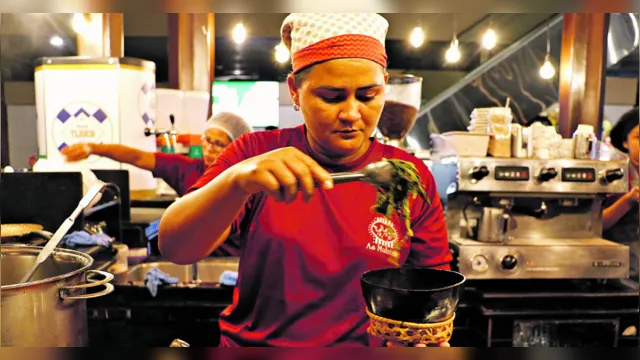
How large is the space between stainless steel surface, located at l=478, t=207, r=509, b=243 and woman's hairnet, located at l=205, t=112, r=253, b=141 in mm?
1636

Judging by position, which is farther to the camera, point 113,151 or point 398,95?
point 113,151

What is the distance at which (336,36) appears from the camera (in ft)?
3.84

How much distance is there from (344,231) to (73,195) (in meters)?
1.38

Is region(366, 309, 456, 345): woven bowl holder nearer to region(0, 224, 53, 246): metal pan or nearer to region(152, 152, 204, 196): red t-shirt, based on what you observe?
region(0, 224, 53, 246): metal pan

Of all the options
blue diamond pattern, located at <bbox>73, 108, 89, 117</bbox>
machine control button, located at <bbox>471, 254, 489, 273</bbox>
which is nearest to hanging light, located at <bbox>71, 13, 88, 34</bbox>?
blue diamond pattern, located at <bbox>73, 108, 89, 117</bbox>

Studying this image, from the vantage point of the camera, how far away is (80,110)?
3023 mm

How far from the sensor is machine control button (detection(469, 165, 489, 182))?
105 inches

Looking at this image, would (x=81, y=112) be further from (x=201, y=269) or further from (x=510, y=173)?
(x=510, y=173)

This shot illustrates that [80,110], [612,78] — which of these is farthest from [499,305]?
[612,78]

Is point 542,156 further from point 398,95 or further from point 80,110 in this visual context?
point 80,110

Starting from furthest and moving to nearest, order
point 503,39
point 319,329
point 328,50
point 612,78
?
1. point 612,78
2. point 503,39
3. point 319,329
4. point 328,50

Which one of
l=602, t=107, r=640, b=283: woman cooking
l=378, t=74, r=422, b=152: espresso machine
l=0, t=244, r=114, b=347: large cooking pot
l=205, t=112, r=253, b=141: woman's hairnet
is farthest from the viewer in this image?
l=205, t=112, r=253, b=141: woman's hairnet

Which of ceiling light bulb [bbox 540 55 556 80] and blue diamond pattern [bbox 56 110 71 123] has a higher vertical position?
ceiling light bulb [bbox 540 55 556 80]

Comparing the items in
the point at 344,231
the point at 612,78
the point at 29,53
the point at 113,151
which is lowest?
the point at 344,231
